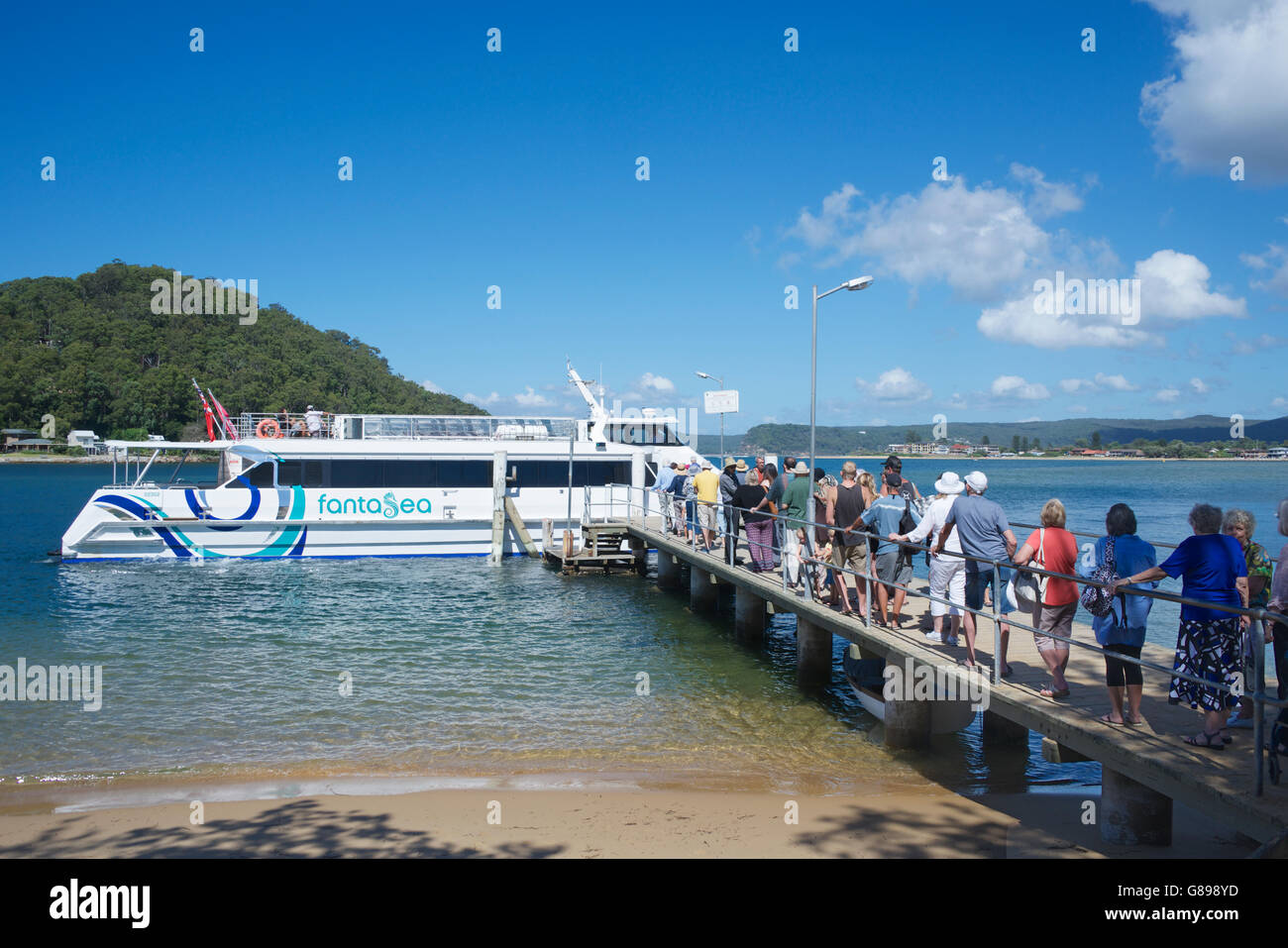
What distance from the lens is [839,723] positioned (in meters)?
10.4

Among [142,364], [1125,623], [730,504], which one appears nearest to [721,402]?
[730,504]

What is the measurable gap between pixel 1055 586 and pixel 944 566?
67.7 inches

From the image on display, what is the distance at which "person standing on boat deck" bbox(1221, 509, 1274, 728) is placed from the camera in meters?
5.58

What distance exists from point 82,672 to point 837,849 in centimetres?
1173

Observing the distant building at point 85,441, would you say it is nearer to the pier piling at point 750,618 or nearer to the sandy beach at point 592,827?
the sandy beach at point 592,827

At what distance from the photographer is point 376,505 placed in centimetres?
2303

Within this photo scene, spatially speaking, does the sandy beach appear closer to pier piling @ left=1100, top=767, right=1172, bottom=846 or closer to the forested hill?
pier piling @ left=1100, top=767, right=1172, bottom=846

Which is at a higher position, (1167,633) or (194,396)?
(194,396)

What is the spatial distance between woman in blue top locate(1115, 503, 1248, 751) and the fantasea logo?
66.6 ft

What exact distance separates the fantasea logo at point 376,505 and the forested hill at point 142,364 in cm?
7696
